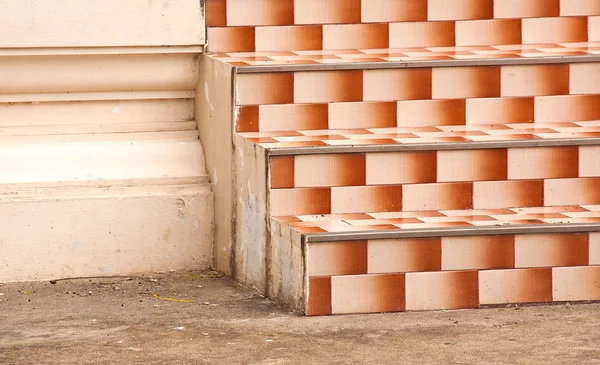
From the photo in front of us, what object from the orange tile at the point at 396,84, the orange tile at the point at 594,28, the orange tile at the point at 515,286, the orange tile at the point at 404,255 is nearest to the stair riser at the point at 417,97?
the orange tile at the point at 396,84

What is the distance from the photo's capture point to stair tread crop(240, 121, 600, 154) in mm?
3184

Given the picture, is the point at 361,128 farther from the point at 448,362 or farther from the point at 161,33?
the point at 448,362

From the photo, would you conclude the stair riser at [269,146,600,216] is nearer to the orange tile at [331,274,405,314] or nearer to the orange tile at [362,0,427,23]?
the orange tile at [331,274,405,314]

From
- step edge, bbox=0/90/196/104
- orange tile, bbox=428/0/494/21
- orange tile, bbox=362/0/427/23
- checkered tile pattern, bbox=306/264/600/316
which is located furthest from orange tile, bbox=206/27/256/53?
checkered tile pattern, bbox=306/264/600/316

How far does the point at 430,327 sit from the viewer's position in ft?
9.30

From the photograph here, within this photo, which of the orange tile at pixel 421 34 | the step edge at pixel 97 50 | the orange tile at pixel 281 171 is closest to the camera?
the orange tile at pixel 281 171

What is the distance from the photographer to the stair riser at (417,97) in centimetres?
339

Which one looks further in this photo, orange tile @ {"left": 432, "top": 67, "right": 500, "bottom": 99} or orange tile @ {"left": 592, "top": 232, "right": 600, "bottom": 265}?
orange tile @ {"left": 432, "top": 67, "right": 500, "bottom": 99}

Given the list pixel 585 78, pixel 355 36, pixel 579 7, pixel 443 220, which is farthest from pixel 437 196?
pixel 579 7

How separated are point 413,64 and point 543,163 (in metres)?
0.46

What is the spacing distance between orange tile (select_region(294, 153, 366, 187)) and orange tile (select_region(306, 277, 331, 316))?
0.32 metres

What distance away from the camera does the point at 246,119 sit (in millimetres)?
3391

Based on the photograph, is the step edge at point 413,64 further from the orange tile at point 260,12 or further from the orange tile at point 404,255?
the orange tile at point 404,255

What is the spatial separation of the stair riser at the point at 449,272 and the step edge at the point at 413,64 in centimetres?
64
